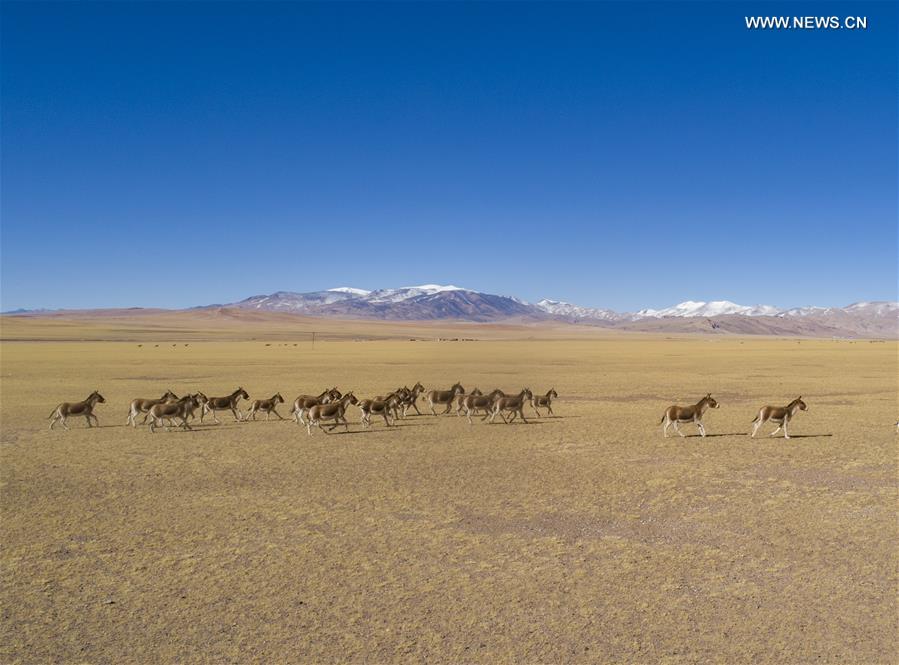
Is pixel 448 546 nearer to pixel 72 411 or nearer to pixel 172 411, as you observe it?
pixel 172 411

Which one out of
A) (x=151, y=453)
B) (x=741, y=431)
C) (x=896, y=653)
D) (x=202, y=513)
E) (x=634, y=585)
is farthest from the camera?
(x=741, y=431)

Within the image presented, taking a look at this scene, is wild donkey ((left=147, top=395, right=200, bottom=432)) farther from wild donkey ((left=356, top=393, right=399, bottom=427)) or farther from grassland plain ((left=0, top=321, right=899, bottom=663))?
wild donkey ((left=356, top=393, right=399, bottom=427))

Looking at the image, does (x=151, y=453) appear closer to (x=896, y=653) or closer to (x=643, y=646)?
(x=643, y=646)

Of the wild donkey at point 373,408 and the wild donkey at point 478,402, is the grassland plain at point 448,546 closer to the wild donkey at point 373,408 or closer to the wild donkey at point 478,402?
the wild donkey at point 373,408

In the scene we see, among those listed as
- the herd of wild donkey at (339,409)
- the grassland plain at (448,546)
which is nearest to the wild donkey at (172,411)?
the herd of wild donkey at (339,409)

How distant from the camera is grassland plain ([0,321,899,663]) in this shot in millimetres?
7461

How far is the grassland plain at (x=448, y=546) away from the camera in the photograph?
746 centimetres

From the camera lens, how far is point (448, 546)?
10.3 m

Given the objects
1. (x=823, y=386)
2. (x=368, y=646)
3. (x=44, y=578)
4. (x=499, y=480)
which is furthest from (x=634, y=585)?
(x=823, y=386)

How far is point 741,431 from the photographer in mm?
20641

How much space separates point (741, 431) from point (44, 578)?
1974 cm

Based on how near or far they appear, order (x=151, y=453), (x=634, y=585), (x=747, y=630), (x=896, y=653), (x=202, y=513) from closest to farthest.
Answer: (x=896, y=653)
(x=747, y=630)
(x=634, y=585)
(x=202, y=513)
(x=151, y=453)

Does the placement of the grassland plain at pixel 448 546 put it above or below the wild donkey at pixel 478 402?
below

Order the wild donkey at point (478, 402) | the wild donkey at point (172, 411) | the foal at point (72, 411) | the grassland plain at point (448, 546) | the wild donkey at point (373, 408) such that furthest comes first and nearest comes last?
the wild donkey at point (478, 402)
the wild donkey at point (373, 408)
the foal at point (72, 411)
the wild donkey at point (172, 411)
the grassland plain at point (448, 546)
